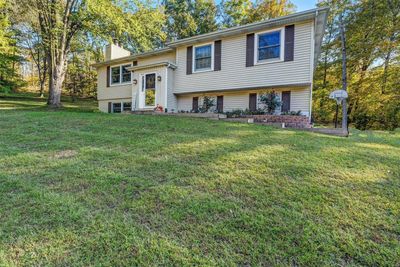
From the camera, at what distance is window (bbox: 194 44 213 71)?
10930 millimetres

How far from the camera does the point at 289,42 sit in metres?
9.02

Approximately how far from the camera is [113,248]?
190cm

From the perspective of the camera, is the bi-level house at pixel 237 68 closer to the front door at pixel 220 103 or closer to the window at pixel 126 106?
the front door at pixel 220 103

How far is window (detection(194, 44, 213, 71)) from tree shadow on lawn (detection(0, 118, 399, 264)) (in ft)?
24.7

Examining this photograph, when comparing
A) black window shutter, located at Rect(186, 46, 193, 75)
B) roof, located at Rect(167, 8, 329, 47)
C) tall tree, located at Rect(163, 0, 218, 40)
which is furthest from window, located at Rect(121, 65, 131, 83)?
tall tree, located at Rect(163, 0, 218, 40)

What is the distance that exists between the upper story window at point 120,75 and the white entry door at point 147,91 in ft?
7.24

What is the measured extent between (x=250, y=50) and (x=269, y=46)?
816mm

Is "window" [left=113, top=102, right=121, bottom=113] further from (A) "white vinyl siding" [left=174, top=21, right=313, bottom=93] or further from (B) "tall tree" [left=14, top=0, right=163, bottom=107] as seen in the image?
(A) "white vinyl siding" [left=174, top=21, right=313, bottom=93]

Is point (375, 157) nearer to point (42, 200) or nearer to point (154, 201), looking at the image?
point (154, 201)

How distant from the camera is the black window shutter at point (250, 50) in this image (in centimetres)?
985

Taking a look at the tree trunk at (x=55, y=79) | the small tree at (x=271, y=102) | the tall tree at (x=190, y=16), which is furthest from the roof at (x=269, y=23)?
the tall tree at (x=190, y=16)

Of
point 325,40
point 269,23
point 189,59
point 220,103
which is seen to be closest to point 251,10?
point 325,40

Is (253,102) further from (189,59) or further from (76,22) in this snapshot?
(76,22)

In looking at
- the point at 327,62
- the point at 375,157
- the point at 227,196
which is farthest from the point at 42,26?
the point at 327,62
